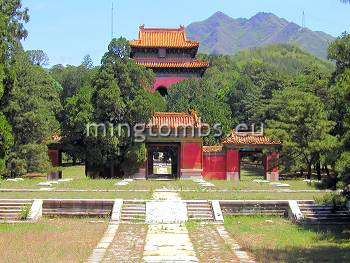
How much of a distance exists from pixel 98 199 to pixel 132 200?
0.98m

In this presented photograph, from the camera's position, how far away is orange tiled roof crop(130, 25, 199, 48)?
4278 centimetres

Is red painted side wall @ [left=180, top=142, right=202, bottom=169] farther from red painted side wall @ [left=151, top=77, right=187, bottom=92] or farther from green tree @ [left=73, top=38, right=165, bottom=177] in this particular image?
red painted side wall @ [left=151, top=77, right=187, bottom=92]

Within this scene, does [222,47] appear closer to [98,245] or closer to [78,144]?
[78,144]

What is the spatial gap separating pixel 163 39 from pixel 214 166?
1644cm

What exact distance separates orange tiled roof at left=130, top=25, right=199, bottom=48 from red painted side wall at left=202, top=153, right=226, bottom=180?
14.2 metres

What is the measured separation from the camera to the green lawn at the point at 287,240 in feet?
33.5

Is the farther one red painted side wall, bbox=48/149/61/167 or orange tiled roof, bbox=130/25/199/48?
orange tiled roof, bbox=130/25/199/48

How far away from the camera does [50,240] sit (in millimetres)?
11844

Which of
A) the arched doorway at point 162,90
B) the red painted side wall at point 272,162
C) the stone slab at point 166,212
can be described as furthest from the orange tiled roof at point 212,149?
the stone slab at point 166,212

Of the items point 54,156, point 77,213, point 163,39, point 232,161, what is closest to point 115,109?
point 232,161

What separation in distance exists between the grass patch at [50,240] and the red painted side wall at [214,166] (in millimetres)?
16022

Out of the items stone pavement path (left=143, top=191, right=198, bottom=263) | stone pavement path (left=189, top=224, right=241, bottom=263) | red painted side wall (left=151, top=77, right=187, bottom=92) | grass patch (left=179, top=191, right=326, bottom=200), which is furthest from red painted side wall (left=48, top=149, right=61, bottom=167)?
stone pavement path (left=189, top=224, right=241, bottom=263)

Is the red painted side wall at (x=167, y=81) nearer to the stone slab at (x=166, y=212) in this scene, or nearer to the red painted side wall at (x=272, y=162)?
the red painted side wall at (x=272, y=162)

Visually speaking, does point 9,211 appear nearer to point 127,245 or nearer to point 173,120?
point 127,245
